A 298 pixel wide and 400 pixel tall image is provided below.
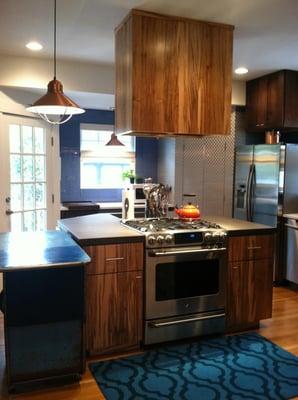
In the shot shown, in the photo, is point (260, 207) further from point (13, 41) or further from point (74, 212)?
point (13, 41)

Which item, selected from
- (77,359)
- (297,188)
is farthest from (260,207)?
(77,359)

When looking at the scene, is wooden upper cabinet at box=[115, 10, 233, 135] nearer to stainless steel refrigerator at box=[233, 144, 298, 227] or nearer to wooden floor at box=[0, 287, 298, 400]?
stainless steel refrigerator at box=[233, 144, 298, 227]

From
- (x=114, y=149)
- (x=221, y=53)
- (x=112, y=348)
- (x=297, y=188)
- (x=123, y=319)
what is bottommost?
(x=112, y=348)

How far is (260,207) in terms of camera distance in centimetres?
463

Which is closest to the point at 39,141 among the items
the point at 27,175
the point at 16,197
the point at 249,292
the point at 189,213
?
the point at 27,175

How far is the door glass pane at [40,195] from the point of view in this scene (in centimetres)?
429

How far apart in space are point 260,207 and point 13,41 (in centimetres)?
326

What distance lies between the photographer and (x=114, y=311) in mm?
2719

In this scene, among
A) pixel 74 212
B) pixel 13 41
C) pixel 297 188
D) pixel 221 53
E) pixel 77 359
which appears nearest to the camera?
pixel 77 359

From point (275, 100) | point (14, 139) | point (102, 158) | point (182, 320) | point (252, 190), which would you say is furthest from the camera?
point (102, 158)

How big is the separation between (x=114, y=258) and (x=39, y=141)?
2189mm

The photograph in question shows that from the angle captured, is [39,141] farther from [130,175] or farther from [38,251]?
[38,251]

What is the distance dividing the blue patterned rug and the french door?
2.02 meters

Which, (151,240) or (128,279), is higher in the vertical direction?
(151,240)
